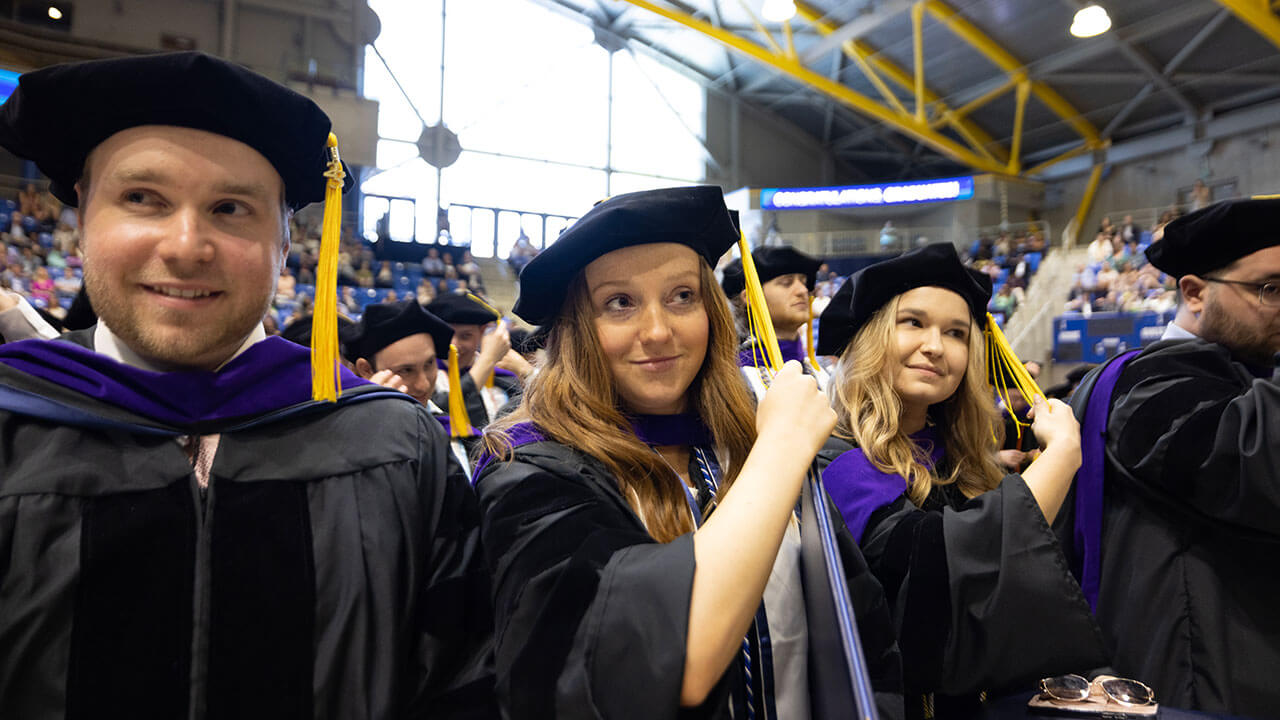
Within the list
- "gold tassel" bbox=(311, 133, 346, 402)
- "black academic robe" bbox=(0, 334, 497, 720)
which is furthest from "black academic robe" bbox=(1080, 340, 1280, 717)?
"gold tassel" bbox=(311, 133, 346, 402)

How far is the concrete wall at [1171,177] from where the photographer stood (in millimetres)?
16516

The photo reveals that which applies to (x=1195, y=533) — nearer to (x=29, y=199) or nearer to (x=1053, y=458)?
(x=1053, y=458)

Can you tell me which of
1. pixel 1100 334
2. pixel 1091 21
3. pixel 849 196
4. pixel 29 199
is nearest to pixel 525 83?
pixel 849 196

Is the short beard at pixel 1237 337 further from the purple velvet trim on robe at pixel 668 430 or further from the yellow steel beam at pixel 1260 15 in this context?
the yellow steel beam at pixel 1260 15

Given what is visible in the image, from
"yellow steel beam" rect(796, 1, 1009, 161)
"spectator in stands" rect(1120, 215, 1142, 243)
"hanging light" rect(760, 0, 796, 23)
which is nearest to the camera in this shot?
"hanging light" rect(760, 0, 796, 23)

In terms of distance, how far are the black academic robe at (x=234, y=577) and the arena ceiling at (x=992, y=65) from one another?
54.5 feet

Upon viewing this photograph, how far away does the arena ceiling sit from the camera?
15742 mm

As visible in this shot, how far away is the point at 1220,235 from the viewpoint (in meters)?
2.16

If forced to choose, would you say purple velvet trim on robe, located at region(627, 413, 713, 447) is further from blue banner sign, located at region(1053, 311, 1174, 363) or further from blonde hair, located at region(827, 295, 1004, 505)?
blue banner sign, located at region(1053, 311, 1174, 363)

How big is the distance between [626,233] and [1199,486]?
1.54m

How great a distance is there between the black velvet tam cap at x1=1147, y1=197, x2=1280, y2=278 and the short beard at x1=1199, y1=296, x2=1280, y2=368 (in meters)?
0.12

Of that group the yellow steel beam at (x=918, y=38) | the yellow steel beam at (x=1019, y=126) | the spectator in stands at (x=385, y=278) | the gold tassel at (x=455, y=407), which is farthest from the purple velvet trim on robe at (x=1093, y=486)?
the yellow steel beam at (x=1019, y=126)

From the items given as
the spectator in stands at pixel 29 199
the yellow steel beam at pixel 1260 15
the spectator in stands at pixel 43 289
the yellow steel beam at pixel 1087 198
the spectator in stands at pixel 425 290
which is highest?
the yellow steel beam at pixel 1260 15

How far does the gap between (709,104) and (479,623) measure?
76.1ft
